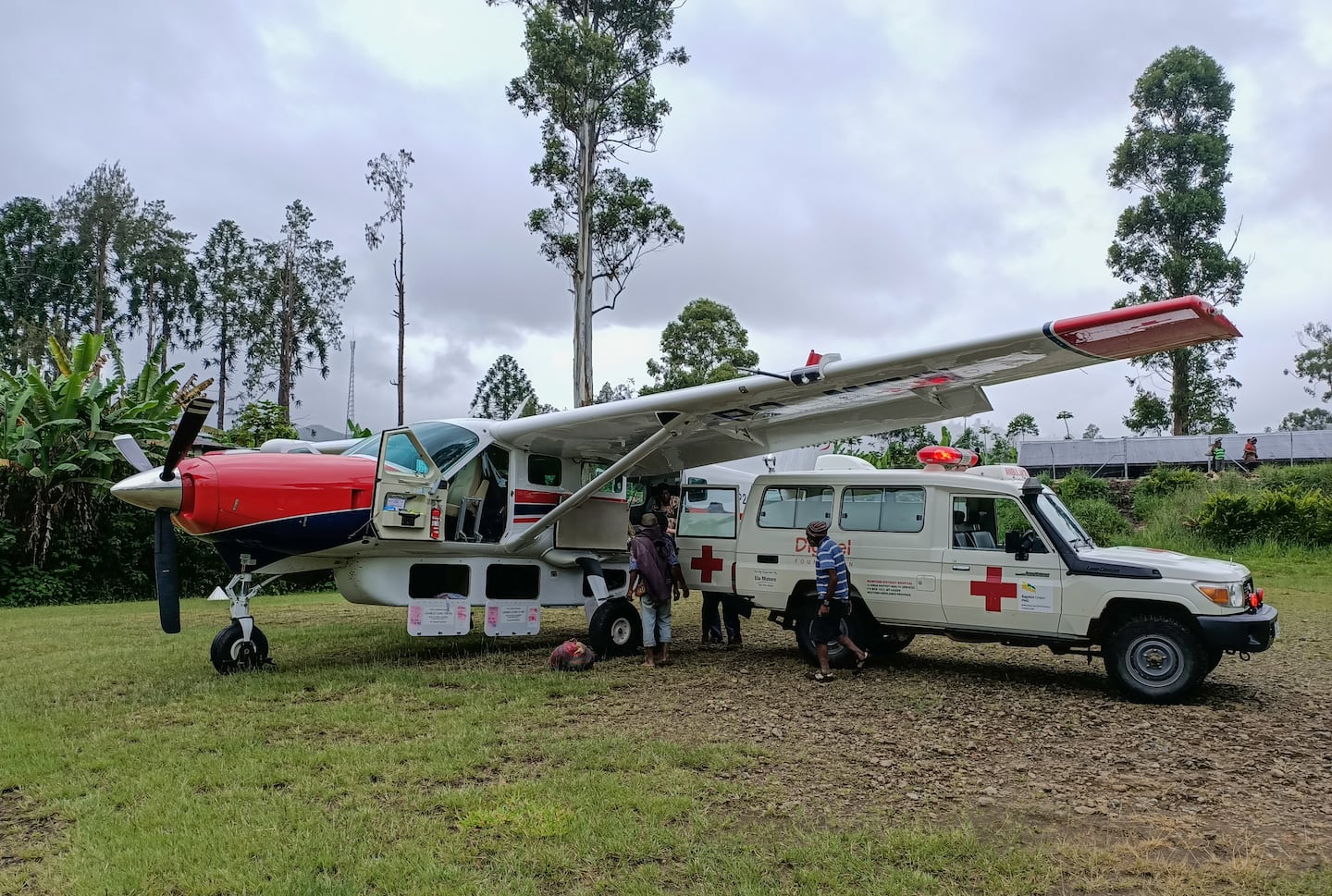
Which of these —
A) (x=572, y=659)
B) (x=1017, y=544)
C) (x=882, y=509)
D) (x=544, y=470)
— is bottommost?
(x=572, y=659)

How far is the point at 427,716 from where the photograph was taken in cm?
655

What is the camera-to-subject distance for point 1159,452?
26.0 metres

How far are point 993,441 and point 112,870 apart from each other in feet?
93.0

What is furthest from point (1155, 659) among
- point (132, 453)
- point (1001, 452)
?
point (1001, 452)

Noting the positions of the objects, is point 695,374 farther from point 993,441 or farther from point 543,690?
point 543,690

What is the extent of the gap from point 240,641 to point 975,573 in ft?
23.2

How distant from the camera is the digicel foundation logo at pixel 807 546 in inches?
337

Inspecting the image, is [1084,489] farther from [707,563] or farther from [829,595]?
[829,595]

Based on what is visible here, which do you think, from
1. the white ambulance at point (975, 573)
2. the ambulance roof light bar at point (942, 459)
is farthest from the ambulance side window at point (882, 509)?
the ambulance roof light bar at point (942, 459)

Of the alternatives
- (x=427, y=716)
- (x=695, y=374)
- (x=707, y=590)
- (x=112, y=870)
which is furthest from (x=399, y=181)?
(x=112, y=870)

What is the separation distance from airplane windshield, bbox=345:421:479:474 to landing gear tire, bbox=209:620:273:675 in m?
2.15

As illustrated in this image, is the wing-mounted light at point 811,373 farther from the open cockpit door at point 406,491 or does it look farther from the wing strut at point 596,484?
the open cockpit door at point 406,491

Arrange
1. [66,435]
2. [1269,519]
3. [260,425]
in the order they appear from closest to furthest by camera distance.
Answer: [66,435] < [1269,519] < [260,425]

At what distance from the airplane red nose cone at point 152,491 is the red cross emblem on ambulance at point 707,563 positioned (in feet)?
16.9
